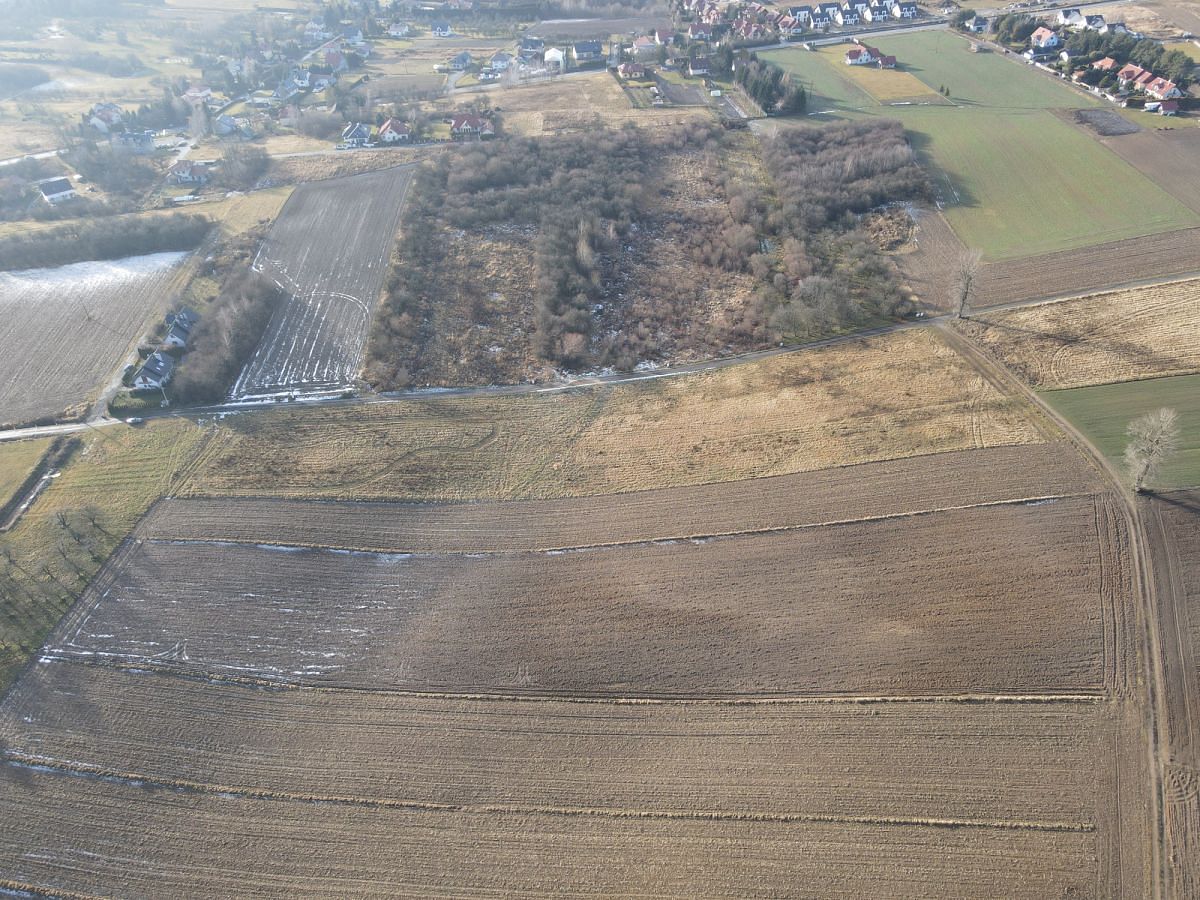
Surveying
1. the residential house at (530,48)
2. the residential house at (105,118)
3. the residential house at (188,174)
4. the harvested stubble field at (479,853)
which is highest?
the residential house at (530,48)

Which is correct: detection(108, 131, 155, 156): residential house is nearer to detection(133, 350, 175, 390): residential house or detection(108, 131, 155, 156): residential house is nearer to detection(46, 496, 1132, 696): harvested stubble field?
detection(133, 350, 175, 390): residential house

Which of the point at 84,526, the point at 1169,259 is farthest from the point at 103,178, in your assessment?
the point at 1169,259

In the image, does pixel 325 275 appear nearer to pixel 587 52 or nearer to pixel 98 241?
pixel 98 241

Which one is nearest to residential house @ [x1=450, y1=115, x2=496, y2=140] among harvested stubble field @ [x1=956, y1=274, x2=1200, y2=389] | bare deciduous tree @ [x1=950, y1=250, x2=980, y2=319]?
bare deciduous tree @ [x1=950, y1=250, x2=980, y2=319]

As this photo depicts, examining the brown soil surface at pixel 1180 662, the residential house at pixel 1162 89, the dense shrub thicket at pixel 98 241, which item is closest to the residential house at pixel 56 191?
the dense shrub thicket at pixel 98 241

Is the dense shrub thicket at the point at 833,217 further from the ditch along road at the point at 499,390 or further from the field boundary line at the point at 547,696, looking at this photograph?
the field boundary line at the point at 547,696

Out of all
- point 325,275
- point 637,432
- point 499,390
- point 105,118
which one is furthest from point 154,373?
point 105,118
